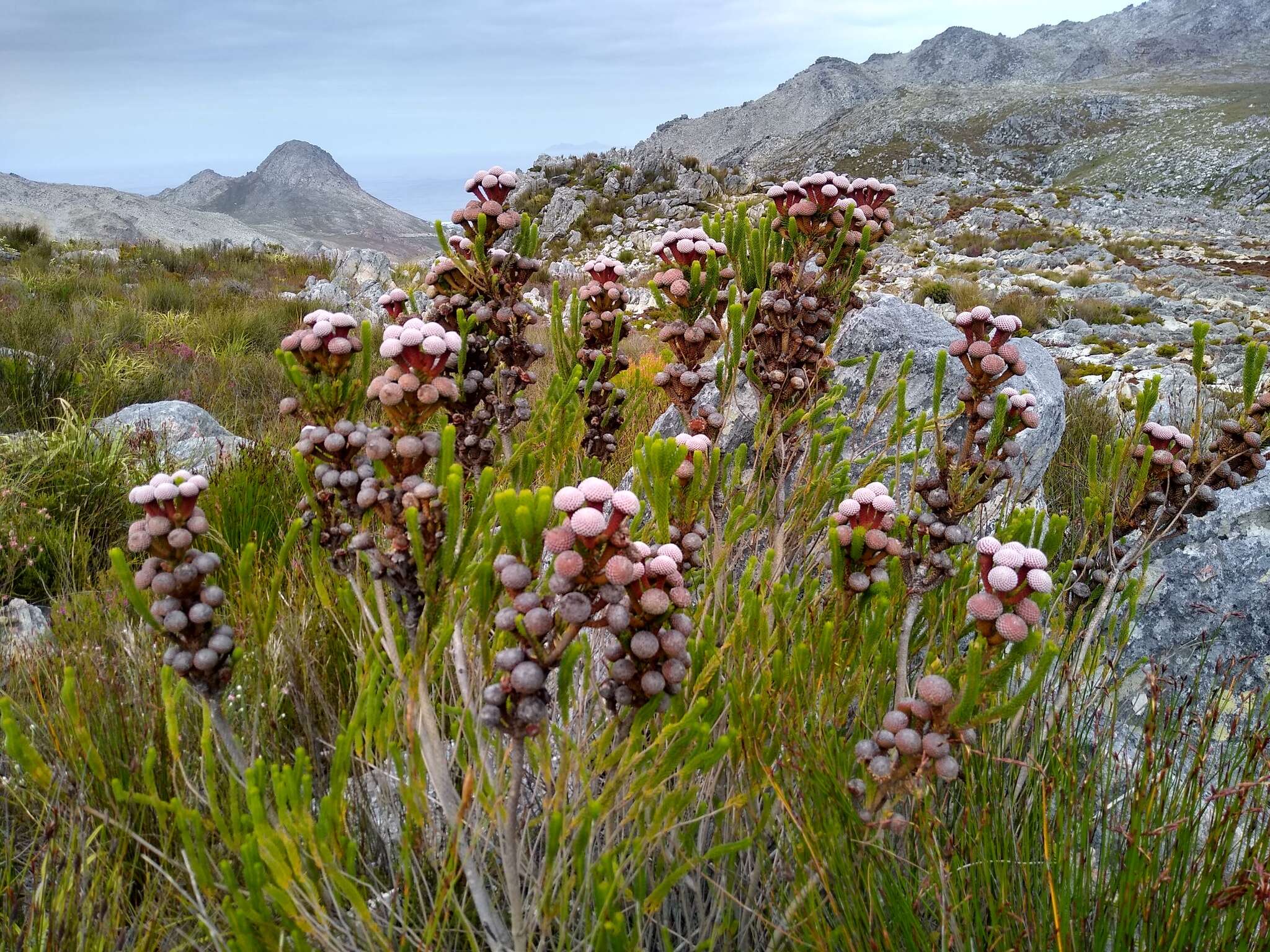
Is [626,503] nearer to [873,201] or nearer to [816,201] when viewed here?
[816,201]

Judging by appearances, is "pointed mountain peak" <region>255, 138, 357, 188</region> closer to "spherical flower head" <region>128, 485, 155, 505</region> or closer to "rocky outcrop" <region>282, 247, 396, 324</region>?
"rocky outcrop" <region>282, 247, 396, 324</region>

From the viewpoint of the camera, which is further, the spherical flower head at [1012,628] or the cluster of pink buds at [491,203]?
the cluster of pink buds at [491,203]

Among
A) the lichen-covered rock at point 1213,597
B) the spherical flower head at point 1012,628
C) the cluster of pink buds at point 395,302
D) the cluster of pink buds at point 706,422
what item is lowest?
the lichen-covered rock at point 1213,597

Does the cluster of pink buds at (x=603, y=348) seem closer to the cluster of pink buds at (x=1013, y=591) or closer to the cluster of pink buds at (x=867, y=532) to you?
the cluster of pink buds at (x=867, y=532)

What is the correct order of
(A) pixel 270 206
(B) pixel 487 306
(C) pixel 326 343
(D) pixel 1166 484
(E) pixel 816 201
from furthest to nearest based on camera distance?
1. (A) pixel 270 206
2. (E) pixel 816 201
3. (B) pixel 487 306
4. (D) pixel 1166 484
5. (C) pixel 326 343

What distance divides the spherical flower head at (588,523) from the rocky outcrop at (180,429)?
3.66 m

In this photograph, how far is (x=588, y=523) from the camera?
887mm

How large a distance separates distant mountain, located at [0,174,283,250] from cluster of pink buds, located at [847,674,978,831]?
2439cm

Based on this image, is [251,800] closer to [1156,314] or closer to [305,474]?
[305,474]

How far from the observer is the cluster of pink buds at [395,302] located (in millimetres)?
1839

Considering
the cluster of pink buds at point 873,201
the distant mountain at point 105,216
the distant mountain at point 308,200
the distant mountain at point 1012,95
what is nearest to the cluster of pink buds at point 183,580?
the cluster of pink buds at point 873,201

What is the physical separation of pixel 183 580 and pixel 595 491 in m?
0.72

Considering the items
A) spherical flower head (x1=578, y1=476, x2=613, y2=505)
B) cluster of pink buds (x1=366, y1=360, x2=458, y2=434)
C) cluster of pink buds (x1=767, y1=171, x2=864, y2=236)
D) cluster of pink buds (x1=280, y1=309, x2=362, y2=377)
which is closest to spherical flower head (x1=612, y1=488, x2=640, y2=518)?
spherical flower head (x1=578, y1=476, x2=613, y2=505)

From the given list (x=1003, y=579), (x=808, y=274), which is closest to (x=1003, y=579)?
(x=1003, y=579)
